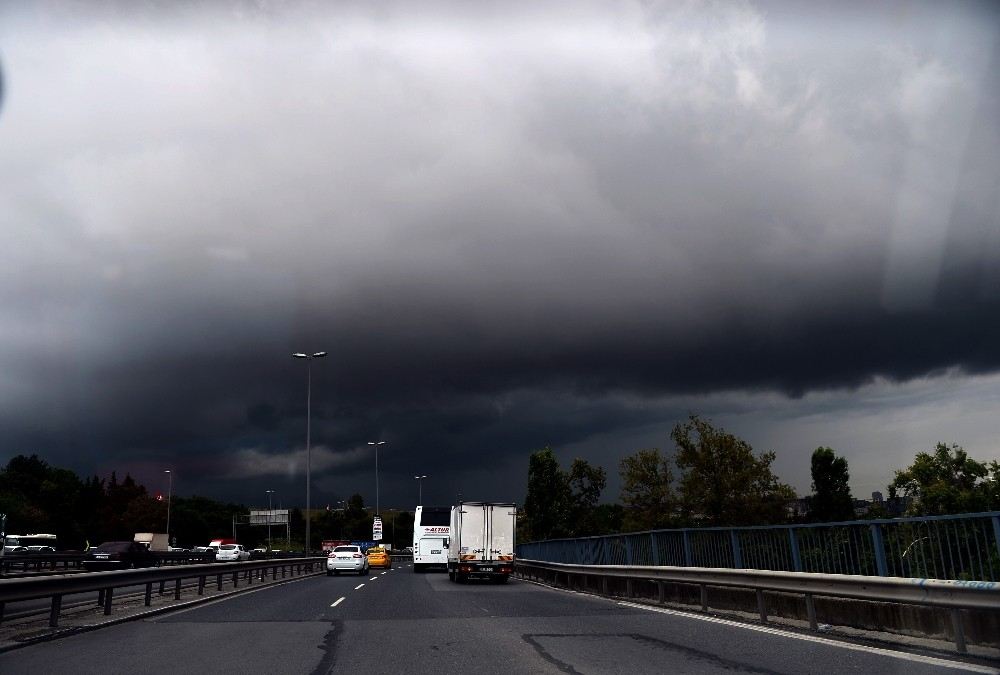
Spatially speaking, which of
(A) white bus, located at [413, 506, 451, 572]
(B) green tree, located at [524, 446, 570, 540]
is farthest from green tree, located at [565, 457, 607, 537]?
(A) white bus, located at [413, 506, 451, 572]

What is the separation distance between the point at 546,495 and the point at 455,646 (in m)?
92.9

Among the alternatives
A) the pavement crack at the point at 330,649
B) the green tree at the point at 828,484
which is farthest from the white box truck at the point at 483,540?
the green tree at the point at 828,484

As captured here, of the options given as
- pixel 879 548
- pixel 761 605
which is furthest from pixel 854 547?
pixel 761 605

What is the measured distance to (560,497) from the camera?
102 metres

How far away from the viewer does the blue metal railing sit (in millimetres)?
9906

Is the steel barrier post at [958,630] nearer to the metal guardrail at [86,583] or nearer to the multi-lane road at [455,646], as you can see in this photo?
the multi-lane road at [455,646]

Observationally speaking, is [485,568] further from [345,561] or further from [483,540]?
[345,561]

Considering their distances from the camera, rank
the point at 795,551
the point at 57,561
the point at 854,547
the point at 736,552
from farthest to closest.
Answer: the point at 57,561
the point at 736,552
the point at 795,551
the point at 854,547

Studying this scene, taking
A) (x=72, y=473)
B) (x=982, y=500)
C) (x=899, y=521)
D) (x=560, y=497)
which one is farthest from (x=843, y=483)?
(x=72, y=473)

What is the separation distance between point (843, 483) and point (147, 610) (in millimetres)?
74138

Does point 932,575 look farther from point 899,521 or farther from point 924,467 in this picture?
point 924,467

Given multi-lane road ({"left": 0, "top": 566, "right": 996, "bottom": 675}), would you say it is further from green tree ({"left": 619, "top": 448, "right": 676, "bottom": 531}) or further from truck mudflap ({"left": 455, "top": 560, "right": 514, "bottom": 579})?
green tree ({"left": 619, "top": 448, "right": 676, "bottom": 531})

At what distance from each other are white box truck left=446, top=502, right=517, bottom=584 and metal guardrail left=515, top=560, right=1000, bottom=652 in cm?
1483

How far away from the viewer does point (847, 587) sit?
35.3ft
